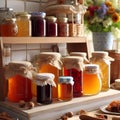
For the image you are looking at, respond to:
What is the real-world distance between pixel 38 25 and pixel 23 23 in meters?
0.07

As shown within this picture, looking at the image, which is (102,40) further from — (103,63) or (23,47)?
(23,47)

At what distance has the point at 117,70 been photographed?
141cm

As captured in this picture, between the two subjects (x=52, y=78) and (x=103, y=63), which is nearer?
(x=52, y=78)

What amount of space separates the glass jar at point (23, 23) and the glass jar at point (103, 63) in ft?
1.09

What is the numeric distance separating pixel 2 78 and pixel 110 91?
1.61ft

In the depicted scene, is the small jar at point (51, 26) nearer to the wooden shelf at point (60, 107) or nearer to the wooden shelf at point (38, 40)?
the wooden shelf at point (38, 40)

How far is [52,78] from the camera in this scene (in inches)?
36.9

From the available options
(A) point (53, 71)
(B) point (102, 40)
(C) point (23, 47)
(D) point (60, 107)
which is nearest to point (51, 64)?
(A) point (53, 71)

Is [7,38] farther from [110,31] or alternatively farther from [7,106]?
[110,31]

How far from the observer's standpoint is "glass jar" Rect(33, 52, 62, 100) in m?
1.01

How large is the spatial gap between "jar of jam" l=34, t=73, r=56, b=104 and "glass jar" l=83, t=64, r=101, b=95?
20cm

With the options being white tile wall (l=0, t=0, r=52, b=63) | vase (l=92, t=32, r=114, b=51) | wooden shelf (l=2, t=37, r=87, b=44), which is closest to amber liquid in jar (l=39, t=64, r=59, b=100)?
wooden shelf (l=2, t=37, r=87, b=44)

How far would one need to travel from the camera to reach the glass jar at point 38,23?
1092 mm

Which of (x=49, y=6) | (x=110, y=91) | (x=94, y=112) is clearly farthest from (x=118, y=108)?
(x=49, y=6)
